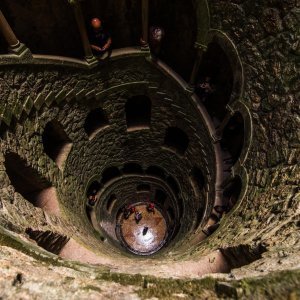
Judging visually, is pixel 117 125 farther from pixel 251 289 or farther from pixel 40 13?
pixel 251 289

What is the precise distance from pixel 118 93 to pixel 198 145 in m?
3.51

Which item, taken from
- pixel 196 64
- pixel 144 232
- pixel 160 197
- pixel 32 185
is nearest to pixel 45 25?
pixel 196 64

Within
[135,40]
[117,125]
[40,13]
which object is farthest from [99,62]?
[117,125]

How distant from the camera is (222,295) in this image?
2697mm

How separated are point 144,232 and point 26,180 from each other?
9.20 m

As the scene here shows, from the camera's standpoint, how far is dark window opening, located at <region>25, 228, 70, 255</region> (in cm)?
570

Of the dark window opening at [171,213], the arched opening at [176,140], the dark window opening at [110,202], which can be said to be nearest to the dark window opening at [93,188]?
the dark window opening at [110,202]

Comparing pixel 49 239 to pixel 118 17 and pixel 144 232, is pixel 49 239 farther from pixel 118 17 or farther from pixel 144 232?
pixel 144 232

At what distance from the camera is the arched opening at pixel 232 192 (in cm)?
752

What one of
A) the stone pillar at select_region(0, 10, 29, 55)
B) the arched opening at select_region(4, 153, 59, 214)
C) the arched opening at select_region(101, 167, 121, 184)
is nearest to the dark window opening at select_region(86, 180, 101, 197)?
the arched opening at select_region(101, 167, 121, 184)

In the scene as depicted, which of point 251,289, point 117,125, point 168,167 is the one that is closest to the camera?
point 251,289

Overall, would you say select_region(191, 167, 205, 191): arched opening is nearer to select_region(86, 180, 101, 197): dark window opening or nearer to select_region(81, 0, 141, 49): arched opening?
select_region(86, 180, 101, 197): dark window opening

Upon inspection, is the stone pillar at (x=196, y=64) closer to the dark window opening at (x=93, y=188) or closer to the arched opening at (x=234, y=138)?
the arched opening at (x=234, y=138)

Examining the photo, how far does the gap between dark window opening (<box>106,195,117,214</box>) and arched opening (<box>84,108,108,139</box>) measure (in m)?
5.12
